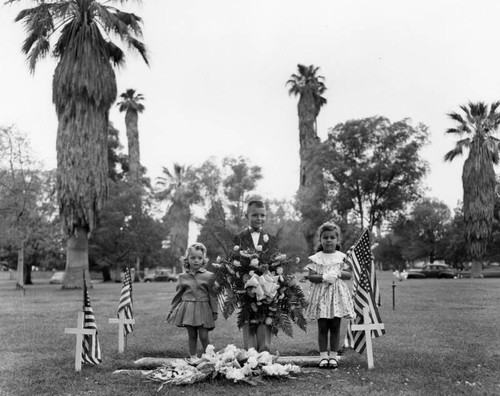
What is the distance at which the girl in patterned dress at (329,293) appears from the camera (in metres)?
7.05

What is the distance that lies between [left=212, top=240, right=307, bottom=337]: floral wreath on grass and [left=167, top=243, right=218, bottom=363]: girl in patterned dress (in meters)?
0.26

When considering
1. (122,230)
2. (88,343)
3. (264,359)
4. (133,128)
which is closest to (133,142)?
(133,128)

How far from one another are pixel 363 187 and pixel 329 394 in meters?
31.8

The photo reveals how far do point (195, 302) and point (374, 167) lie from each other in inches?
1196

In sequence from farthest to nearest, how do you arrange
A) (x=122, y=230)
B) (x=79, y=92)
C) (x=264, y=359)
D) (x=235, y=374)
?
(x=122, y=230) → (x=79, y=92) → (x=264, y=359) → (x=235, y=374)

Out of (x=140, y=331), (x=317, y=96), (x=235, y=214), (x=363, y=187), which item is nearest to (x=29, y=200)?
(x=235, y=214)

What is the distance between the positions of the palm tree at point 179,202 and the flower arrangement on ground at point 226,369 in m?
36.4

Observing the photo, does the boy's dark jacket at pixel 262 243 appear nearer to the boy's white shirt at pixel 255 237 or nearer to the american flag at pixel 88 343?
the boy's white shirt at pixel 255 237

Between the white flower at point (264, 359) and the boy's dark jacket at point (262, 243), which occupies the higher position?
the boy's dark jacket at point (262, 243)

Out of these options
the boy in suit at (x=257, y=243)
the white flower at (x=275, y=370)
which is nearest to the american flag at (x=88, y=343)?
the boy in suit at (x=257, y=243)

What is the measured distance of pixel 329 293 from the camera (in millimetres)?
7145

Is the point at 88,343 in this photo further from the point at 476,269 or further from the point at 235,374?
the point at 476,269

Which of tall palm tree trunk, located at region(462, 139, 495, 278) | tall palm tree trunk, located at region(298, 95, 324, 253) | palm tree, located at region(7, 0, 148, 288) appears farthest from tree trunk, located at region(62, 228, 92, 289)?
tall palm tree trunk, located at region(462, 139, 495, 278)

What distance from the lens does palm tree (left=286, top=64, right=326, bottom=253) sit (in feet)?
121
